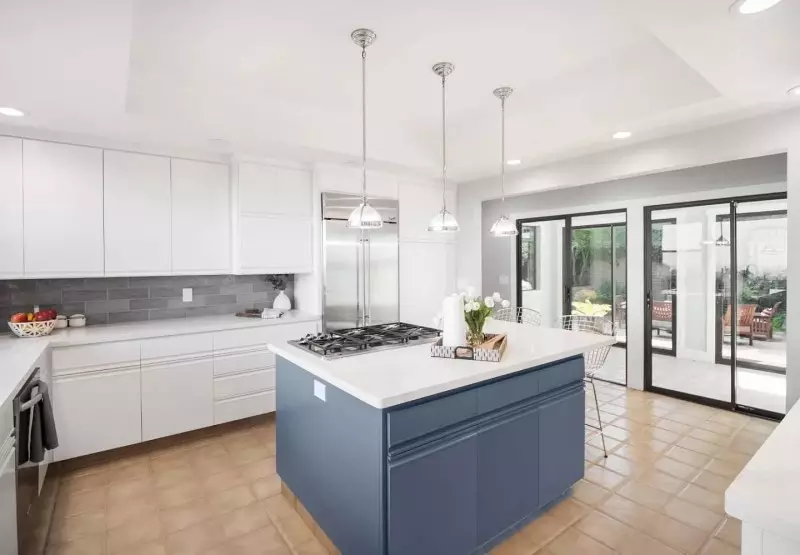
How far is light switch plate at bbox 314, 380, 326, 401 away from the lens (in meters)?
2.09

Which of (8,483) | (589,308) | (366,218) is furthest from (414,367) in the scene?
(589,308)

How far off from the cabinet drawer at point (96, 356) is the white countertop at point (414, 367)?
4.50 ft

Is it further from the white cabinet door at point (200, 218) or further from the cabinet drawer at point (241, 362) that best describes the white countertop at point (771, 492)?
the white cabinet door at point (200, 218)

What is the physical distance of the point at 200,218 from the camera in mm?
3715

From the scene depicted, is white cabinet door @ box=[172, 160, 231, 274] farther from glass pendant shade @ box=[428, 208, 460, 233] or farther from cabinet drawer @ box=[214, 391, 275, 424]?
glass pendant shade @ box=[428, 208, 460, 233]

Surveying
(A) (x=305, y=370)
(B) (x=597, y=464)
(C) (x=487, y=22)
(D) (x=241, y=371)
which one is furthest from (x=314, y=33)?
(B) (x=597, y=464)

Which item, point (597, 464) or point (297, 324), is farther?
point (297, 324)

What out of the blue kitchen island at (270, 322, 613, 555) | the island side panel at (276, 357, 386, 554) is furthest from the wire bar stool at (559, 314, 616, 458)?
the island side panel at (276, 357, 386, 554)

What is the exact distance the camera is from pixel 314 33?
227 centimetres

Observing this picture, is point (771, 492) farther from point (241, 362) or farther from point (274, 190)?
point (274, 190)

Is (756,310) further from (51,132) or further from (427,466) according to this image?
(51,132)

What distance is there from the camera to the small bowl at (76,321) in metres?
3.38

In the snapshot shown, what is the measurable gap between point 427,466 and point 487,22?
85.5 inches

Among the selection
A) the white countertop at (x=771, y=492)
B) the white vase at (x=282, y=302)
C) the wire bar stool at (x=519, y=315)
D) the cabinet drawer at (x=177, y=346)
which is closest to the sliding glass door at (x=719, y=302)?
the wire bar stool at (x=519, y=315)
